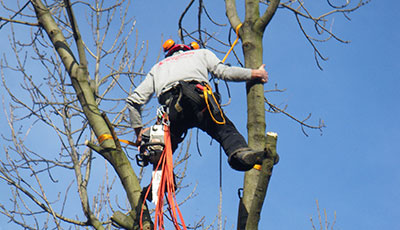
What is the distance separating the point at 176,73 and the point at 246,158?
1.23m

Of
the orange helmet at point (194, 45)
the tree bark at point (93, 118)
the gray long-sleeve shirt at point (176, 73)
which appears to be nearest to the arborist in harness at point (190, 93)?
the gray long-sleeve shirt at point (176, 73)

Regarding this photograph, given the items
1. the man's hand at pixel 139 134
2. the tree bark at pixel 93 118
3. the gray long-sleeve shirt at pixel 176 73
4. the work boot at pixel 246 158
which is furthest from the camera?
the man's hand at pixel 139 134

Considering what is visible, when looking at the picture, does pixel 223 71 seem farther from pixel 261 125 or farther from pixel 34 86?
pixel 34 86

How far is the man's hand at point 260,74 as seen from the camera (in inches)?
160

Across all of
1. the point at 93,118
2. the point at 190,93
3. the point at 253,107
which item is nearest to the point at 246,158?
the point at 253,107

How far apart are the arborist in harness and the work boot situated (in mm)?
158

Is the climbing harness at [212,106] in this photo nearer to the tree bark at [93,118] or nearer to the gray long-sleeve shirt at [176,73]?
the gray long-sleeve shirt at [176,73]

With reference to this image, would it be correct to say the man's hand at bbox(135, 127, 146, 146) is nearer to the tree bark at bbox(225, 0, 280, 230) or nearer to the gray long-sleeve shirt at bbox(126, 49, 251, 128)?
the gray long-sleeve shirt at bbox(126, 49, 251, 128)

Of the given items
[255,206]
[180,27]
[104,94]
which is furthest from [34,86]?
[255,206]

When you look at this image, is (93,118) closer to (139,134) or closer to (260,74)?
(139,134)

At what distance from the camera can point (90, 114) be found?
4879 millimetres

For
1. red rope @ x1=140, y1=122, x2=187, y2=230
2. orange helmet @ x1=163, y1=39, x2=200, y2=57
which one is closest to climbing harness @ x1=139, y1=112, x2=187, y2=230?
red rope @ x1=140, y1=122, x2=187, y2=230

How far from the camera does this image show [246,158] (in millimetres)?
3697

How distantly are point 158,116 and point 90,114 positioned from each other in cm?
62
